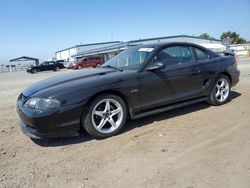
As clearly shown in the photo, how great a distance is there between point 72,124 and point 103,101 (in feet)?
1.99

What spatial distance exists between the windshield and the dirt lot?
3.50 ft

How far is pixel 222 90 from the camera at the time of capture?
5996 millimetres

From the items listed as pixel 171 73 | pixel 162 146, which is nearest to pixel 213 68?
pixel 171 73

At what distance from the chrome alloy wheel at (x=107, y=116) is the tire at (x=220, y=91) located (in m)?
2.30

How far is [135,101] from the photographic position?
4.59m

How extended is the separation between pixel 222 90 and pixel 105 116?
297 cm

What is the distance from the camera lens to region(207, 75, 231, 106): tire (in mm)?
5793

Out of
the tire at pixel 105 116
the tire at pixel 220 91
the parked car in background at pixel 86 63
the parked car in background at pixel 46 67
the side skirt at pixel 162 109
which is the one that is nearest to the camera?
the tire at pixel 105 116

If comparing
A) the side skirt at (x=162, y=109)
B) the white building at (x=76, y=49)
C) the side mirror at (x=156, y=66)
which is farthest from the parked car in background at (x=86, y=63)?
the side mirror at (x=156, y=66)

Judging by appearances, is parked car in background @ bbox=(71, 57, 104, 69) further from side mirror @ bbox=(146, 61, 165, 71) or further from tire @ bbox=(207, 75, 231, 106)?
side mirror @ bbox=(146, 61, 165, 71)

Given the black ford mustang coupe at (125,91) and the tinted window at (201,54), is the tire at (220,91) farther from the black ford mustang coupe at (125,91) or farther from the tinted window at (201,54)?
the tinted window at (201,54)

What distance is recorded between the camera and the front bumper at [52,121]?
3.89 metres

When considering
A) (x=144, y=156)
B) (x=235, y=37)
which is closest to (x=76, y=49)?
(x=235, y=37)

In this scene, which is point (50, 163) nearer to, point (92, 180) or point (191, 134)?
point (92, 180)
